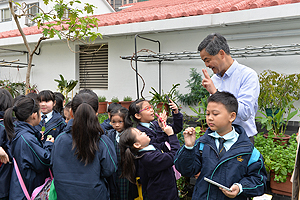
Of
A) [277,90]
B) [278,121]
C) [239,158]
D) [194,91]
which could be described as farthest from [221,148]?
[194,91]

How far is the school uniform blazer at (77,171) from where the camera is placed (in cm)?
187

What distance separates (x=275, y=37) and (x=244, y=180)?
12.5 feet

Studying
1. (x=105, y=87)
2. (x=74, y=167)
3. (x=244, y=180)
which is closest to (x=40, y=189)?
(x=74, y=167)

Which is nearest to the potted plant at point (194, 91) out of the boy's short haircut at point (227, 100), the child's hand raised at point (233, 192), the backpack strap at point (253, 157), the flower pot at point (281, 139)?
the flower pot at point (281, 139)

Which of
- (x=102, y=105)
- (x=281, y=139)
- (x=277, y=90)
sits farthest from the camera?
(x=102, y=105)

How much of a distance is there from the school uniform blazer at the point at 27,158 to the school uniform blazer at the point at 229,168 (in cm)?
128

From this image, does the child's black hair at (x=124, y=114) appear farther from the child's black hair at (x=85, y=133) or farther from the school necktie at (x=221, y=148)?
the school necktie at (x=221, y=148)

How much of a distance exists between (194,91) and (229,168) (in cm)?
366

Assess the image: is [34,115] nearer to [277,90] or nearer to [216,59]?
[216,59]

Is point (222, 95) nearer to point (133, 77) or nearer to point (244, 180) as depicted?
point (244, 180)

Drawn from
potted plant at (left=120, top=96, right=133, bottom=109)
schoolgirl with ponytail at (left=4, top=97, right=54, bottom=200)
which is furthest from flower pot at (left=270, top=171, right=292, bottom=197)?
potted plant at (left=120, top=96, right=133, bottom=109)

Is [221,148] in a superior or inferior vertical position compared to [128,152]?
superior

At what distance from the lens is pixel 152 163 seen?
2055 millimetres

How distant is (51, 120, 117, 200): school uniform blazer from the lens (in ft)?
6.14
